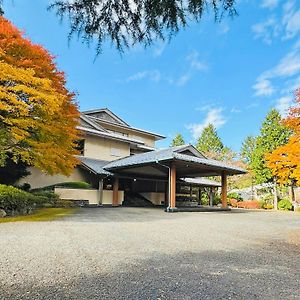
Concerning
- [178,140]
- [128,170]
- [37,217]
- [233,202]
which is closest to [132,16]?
[37,217]

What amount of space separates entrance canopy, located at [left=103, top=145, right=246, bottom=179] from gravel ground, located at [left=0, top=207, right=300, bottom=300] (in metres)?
8.82

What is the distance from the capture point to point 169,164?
16.0m

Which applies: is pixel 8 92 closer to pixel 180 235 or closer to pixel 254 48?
pixel 180 235

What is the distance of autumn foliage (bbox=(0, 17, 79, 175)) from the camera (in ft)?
36.0

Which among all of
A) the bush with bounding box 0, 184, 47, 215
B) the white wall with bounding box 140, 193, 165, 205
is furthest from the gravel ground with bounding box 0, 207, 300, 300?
the white wall with bounding box 140, 193, 165, 205

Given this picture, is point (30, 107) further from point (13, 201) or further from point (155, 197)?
point (155, 197)

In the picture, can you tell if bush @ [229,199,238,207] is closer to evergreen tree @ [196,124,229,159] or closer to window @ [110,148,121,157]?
evergreen tree @ [196,124,229,159]

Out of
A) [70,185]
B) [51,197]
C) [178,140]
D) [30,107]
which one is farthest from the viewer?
[178,140]

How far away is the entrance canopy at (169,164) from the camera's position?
1558 centimetres

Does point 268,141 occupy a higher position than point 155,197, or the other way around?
point 268,141

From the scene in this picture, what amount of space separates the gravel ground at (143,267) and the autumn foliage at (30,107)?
560 centimetres

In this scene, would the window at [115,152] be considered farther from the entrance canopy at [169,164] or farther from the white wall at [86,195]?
the white wall at [86,195]

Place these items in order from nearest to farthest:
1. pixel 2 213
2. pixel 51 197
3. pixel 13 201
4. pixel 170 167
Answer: pixel 2 213, pixel 13 201, pixel 51 197, pixel 170 167

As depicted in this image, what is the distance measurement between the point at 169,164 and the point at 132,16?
1317cm
